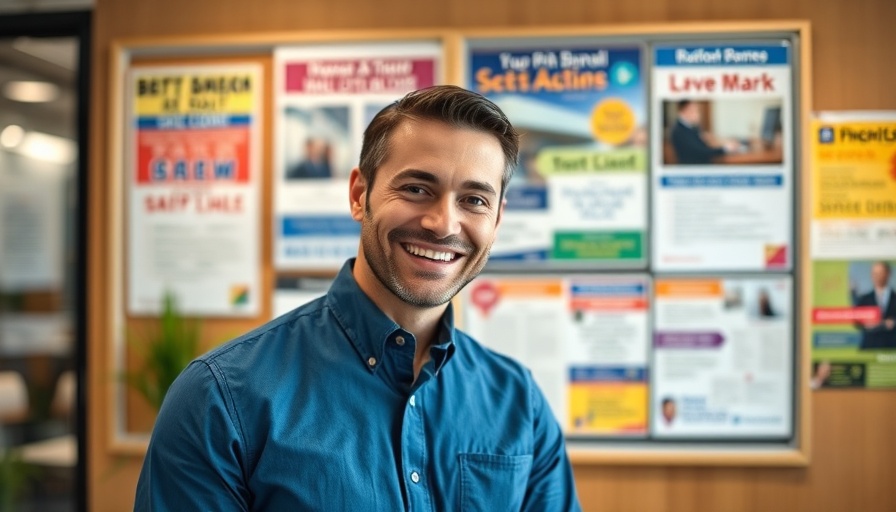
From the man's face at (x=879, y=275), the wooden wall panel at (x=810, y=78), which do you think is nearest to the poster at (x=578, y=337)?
the wooden wall panel at (x=810, y=78)

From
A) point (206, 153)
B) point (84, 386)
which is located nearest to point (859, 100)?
point (206, 153)

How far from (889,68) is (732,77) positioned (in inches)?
20.5

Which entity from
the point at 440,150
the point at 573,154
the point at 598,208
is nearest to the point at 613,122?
the point at 573,154

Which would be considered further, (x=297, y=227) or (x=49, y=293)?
(x=49, y=293)

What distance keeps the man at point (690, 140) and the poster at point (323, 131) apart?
0.85 metres

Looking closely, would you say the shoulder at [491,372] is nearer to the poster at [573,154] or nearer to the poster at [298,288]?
the poster at [573,154]

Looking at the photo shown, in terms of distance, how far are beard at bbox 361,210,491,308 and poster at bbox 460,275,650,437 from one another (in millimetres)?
1408

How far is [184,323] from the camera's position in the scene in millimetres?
2902

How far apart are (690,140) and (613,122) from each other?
26cm

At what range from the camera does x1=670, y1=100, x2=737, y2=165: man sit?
274 centimetres

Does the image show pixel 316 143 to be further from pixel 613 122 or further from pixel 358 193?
pixel 358 193

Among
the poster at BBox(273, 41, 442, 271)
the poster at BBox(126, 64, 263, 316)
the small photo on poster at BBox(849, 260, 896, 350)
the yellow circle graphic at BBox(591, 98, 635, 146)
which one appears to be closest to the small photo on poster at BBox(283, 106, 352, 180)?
the poster at BBox(273, 41, 442, 271)

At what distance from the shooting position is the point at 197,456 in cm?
118

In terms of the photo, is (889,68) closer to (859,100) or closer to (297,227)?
(859,100)
